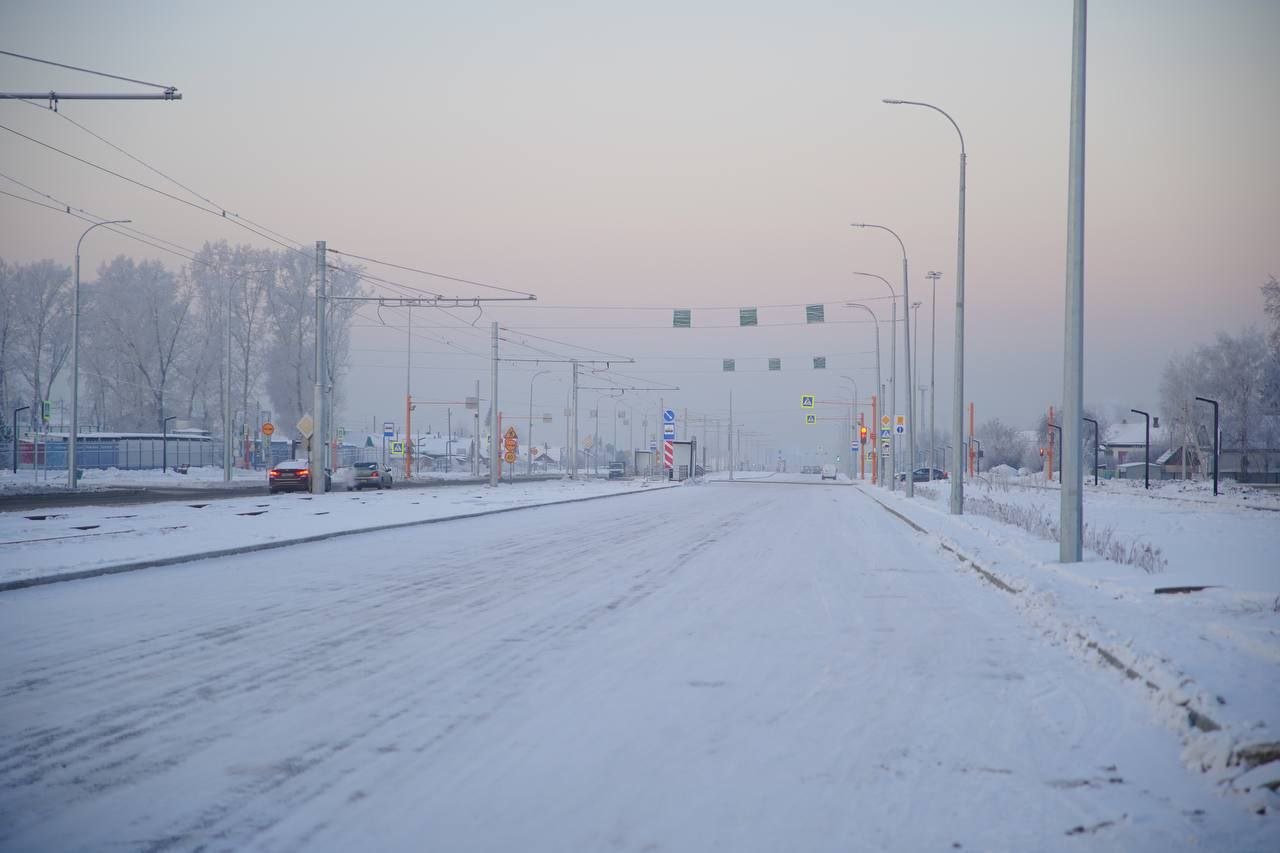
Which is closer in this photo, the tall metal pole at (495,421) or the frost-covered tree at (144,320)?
the tall metal pole at (495,421)

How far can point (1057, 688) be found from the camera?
8000 millimetres

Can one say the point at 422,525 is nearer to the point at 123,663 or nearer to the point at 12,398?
the point at 123,663

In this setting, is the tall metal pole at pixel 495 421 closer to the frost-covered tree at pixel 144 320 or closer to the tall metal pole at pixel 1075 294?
the frost-covered tree at pixel 144 320

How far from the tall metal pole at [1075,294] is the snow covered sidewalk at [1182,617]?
134cm

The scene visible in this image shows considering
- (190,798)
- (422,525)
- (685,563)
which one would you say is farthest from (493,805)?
(422,525)

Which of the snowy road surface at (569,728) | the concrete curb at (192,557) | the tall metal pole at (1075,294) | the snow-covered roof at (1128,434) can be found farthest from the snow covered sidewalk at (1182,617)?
the snow-covered roof at (1128,434)

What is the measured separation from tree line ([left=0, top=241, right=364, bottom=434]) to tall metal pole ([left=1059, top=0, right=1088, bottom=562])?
193ft

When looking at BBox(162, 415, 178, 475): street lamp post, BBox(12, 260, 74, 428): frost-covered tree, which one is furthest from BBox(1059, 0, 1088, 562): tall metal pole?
BBox(12, 260, 74, 428): frost-covered tree

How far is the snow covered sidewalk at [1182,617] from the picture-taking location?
640cm

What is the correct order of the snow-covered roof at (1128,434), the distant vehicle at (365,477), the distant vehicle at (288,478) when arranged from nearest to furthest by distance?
1. the distant vehicle at (288,478)
2. the distant vehicle at (365,477)
3. the snow-covered roof at (1128,434)

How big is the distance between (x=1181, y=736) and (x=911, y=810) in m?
2.38

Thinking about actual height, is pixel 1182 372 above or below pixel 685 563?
above

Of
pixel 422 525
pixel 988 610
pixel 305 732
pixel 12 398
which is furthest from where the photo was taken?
pixel 12 398

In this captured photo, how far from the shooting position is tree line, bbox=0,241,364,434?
220ft
